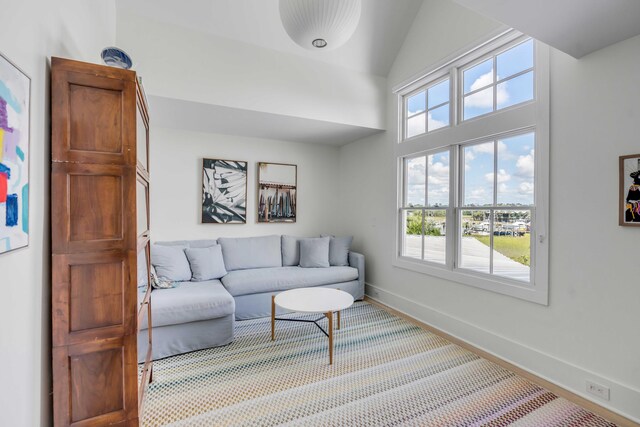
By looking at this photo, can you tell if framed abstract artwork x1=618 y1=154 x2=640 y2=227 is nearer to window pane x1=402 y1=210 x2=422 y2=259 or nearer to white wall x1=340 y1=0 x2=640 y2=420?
white wall x1=340 y1=0 x2=640 y2=420

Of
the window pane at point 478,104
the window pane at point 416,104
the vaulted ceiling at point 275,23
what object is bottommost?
the window pane at point 478,104

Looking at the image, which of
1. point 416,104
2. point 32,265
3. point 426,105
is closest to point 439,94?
point 426,105

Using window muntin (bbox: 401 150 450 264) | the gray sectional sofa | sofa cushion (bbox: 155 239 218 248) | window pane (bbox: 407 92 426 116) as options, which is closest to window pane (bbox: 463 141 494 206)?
window muntin (bbox: 401 150 450 264)

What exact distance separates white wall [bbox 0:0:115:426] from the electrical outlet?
309cm

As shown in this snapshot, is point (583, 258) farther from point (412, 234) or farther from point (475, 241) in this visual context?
point (412, 234)

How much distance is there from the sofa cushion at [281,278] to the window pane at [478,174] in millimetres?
1776

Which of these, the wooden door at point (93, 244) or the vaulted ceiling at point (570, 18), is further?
the vaulted ceiling at point (570, 18)

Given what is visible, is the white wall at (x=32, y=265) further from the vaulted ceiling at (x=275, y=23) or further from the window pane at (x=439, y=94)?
the window pane at (x=439, y=94)

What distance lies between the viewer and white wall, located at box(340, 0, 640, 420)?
6.22 feet

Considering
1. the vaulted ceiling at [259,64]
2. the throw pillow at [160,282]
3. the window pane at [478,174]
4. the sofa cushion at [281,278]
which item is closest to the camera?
the vaulted ceiling at [259,64]

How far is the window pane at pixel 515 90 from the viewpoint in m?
2.47

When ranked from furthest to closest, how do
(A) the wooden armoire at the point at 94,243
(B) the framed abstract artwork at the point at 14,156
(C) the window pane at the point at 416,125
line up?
(C) the window pane at the point at 416,125 < (A) the wooden armoire at the point at 94,243 < (B) the framed abstract artwork at the point at 14,156

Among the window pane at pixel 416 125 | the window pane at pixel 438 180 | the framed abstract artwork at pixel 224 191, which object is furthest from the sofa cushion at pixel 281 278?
the window pane at pixel 416 125

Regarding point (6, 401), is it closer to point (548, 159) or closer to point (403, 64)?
point (548, 159)
